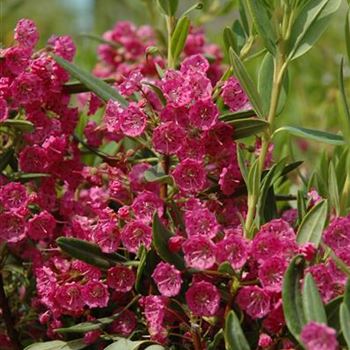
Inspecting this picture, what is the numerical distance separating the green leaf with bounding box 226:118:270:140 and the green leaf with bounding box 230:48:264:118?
1.2 inches

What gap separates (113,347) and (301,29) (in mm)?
564

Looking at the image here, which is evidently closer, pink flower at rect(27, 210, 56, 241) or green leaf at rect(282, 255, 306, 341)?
green leaf at rect(282, 255, 306, 341)

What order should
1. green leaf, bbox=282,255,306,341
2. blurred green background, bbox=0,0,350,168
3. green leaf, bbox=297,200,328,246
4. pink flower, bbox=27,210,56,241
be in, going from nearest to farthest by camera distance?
green leaf, bbox=282,255,306,341
green leaf, bbox=297,200,328,246
pink flower, bbox=27,210,56,241
blurred green background, bbox=0,0,350,168

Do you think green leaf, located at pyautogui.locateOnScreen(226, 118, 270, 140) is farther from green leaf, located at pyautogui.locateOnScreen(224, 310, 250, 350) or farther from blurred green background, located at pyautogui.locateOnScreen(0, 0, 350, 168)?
blurred green background, located at pyautogui.locateOnScreen(0, 0, 350, 168)

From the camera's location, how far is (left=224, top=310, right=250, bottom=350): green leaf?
1.04 m

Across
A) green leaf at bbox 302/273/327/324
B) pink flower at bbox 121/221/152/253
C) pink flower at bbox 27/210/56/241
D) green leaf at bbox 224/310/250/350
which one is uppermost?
pink flower at bbox 27/210/56/241

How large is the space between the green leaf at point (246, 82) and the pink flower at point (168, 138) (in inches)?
4.7

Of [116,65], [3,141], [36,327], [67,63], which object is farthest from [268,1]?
[116,65]

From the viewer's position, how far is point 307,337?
3.05 feet

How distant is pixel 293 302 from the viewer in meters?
A: 1.02

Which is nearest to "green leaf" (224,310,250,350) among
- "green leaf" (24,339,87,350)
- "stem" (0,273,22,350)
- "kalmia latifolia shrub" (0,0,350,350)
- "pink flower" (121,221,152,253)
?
"kalmia latifolia shrub" (0,0,350,350)

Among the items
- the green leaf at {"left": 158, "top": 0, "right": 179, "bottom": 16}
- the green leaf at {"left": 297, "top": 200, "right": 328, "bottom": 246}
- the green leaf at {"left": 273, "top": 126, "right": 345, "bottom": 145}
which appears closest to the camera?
the green leaf at {"left": 297, "top": 200, "right": 328, "bottom": 246}

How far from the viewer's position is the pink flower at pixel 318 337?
0.91 metres

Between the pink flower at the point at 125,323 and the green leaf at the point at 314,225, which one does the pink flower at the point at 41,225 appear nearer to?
the pink flower at the point at 125,323
